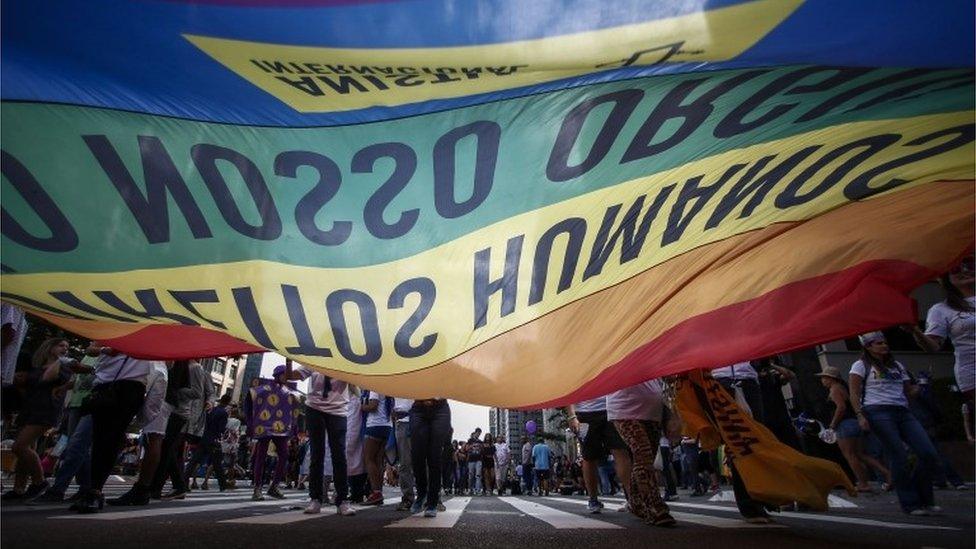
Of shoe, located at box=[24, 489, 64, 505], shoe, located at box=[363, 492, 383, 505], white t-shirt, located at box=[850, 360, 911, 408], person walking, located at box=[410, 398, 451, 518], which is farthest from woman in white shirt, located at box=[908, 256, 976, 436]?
shoe, located at box=[24, 489, 64, 505]

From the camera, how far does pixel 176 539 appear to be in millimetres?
3713

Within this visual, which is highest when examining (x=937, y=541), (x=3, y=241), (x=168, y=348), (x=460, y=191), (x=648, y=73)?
(x=648, y=73)

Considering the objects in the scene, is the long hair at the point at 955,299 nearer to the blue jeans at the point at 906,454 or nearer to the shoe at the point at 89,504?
the blue jeans at the point at 906,454

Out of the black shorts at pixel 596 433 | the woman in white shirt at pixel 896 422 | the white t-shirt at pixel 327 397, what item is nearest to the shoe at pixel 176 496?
the white t-shirt at pixel 327 397

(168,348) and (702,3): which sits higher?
(702,3)

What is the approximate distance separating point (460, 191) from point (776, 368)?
5.56 m

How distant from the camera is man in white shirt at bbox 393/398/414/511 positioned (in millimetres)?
8281

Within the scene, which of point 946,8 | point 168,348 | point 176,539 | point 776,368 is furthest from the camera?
point 776,368

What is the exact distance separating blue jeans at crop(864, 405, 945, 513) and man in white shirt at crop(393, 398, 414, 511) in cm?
528

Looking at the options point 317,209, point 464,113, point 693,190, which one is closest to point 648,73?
point 693,190

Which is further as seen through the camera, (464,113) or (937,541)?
(937,541)

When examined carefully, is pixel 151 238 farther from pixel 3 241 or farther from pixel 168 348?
pixel 168 348

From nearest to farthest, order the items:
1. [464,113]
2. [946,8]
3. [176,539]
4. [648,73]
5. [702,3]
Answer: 1. [946,8]
2. [702,3]
3. [648,73]
4. [464,113]
5. [176,539]

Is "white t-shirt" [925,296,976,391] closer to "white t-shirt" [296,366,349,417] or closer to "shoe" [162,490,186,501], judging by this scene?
"white t-shirt" [296,366,349,417]
